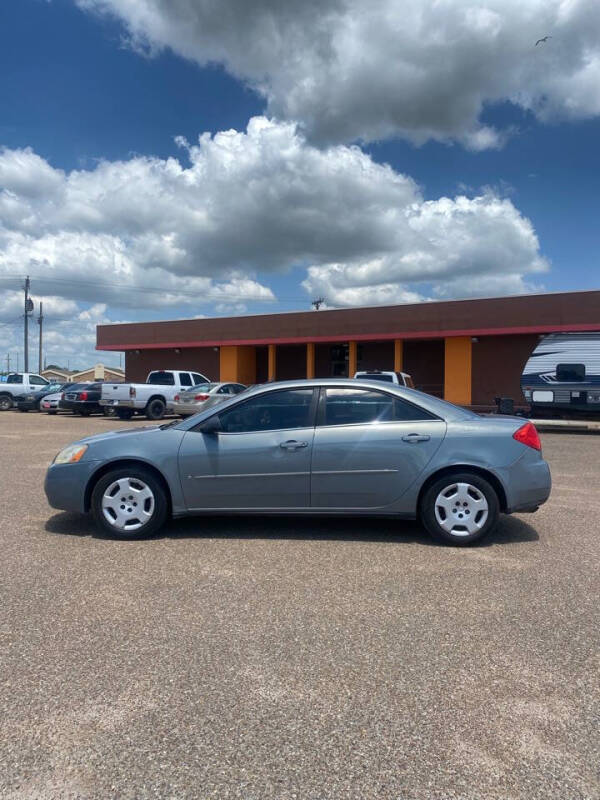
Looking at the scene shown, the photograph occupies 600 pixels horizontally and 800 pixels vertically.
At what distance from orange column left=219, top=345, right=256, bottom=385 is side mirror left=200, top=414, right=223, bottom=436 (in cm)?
2693

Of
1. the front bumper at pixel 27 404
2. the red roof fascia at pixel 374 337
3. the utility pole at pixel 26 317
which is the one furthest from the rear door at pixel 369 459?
the utility pole at pixel 26 317

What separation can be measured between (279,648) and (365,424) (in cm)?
259

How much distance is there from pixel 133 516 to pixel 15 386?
26517mm

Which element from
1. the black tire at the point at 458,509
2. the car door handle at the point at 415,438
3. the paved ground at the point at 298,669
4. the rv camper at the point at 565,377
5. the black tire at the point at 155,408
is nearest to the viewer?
the paved ground at the point at 298,669

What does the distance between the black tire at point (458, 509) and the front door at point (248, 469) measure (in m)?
1.08

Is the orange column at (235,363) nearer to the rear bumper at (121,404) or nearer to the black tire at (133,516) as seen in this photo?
the rear bumper at (121,404)

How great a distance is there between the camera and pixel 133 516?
5.55 meters

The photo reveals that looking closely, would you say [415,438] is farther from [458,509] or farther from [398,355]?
[398,355]

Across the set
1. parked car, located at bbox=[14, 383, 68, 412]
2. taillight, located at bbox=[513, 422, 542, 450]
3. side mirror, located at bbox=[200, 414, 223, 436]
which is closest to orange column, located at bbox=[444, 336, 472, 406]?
parked car, located at bbox=[14, 383, 68, 412]

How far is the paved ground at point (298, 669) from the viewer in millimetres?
2381

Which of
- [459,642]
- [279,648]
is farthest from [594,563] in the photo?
[279,648]

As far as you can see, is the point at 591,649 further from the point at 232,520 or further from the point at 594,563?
the point at 232,520

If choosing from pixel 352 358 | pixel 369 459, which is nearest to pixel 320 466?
pixel 369 459

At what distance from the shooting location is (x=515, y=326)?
80.9 feet
